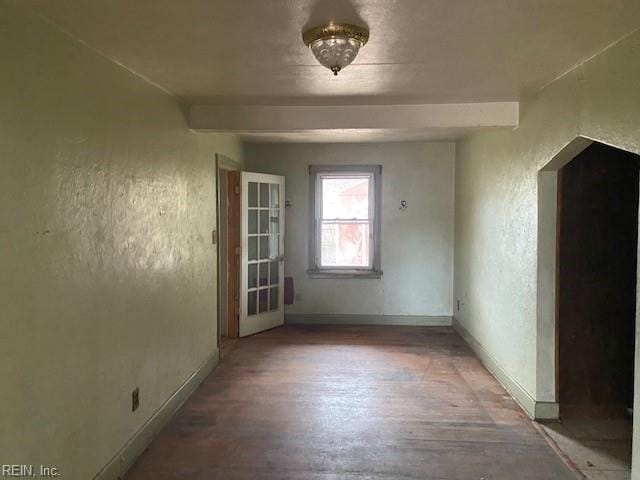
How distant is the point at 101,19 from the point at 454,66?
69.8 inches

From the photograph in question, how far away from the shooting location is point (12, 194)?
173 centimetres

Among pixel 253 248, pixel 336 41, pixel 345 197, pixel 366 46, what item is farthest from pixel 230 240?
pixel 336 41

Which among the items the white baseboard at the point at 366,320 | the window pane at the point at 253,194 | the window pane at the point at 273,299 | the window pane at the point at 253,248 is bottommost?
the white baseboard at the point at 366,320

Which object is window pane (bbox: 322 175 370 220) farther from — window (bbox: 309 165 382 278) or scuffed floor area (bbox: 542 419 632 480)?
scuffed floor area (bbox: 542 419 632 480)

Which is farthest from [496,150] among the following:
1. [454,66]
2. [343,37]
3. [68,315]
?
[68,315]

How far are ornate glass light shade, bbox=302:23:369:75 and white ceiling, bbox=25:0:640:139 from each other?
48 mm

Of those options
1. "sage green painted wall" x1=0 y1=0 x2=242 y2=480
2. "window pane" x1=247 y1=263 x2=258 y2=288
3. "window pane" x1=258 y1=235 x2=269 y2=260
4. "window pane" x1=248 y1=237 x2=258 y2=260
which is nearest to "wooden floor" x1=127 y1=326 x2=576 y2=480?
"sage green painted wall" x1=0 y1=0 x2=242 y2=480

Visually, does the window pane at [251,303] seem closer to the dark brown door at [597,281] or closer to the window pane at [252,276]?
the window pane at [252,276]

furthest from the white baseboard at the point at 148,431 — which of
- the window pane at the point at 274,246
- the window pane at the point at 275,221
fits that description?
the window pane at the point at 275,221

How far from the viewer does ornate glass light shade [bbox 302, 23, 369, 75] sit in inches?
78.6

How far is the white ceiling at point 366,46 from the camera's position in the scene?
5.99 ft

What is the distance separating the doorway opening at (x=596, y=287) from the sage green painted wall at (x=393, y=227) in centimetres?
278

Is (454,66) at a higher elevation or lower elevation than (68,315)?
higher

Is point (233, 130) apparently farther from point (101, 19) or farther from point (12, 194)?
point (12, 194)
